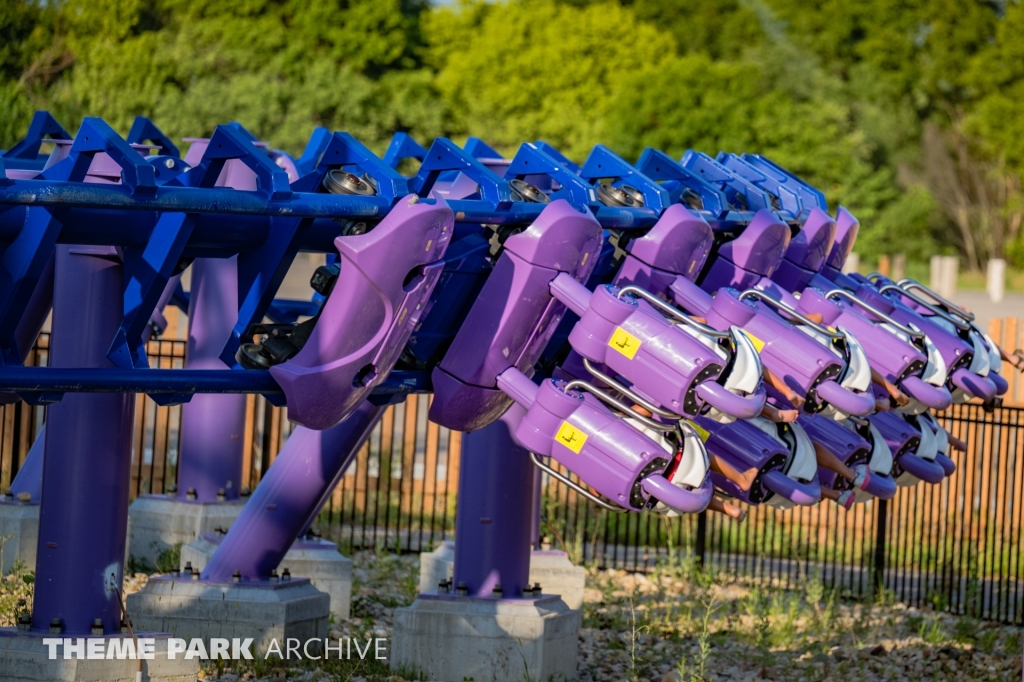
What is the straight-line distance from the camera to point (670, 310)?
572cm

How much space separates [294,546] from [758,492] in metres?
3.90

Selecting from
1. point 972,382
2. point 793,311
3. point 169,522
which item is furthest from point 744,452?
point 169,522

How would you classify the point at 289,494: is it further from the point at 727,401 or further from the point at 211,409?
the point at 727,401

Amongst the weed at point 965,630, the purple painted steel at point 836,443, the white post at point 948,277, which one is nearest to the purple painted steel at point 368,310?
the purple painted steel at point 836,443

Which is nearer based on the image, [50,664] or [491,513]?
[50,664]

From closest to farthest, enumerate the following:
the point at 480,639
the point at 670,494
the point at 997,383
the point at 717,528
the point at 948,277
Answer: the point at 670,494 < the point at 480,639 < the point at 997,383 < the point at 717,528 < the point at 948,277

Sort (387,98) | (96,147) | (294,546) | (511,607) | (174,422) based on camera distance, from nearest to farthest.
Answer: (96,147) → (511,607) → (294,546) → (174,422) → (387,98)

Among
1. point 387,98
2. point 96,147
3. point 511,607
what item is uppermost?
point 387,98

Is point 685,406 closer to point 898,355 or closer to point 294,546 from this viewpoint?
point 898,355

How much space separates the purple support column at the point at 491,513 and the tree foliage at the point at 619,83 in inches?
1004

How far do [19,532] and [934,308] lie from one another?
19.8 ft

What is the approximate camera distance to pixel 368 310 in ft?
17.6

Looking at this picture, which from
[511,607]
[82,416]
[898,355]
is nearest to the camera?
[82,416]

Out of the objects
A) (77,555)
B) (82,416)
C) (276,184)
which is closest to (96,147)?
(276,184)
